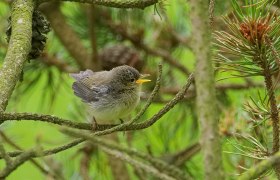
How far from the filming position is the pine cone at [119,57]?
9.59 ft

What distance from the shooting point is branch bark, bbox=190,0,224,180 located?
0.92 meters

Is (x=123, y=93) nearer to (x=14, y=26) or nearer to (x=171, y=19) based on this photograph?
(x=171, y=19)

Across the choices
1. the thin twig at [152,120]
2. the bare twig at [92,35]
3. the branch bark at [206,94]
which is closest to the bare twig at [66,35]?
the bare twig at [92,35]

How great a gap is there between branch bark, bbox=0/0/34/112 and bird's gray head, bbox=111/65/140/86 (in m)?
1.12

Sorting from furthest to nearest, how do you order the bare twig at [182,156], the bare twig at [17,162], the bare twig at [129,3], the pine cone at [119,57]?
the pine cone at [119,57] → the bare twig at [182,156] → the bare twig at [129,3] → the bare twig at [17,162]

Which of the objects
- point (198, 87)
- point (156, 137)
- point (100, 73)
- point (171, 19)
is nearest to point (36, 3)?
point (198, 87)

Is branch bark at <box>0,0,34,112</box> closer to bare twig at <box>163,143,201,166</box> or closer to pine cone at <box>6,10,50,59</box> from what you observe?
pine cone at <box>6,10,50,59</box>

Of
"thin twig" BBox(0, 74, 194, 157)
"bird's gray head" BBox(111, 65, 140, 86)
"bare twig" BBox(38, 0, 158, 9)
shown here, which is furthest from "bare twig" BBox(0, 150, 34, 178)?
"bird's gray head" BBox(111, 65, 140, 86)

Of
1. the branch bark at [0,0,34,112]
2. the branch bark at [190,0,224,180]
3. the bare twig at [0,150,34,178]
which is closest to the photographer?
the branch bark at [190,0,224,180]

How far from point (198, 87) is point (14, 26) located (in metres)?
0.85

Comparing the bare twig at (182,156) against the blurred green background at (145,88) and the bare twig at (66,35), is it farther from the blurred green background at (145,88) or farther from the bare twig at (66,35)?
the bare twig at (66,35)

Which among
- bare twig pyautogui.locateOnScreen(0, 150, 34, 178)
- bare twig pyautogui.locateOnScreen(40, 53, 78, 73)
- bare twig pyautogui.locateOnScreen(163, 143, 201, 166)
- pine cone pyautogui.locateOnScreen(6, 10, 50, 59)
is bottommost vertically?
bare twig pyautogui.locateOnScreen(163, 143, 201, 166)

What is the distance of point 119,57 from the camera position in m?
2.94

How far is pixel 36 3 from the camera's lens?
5.88 feet
